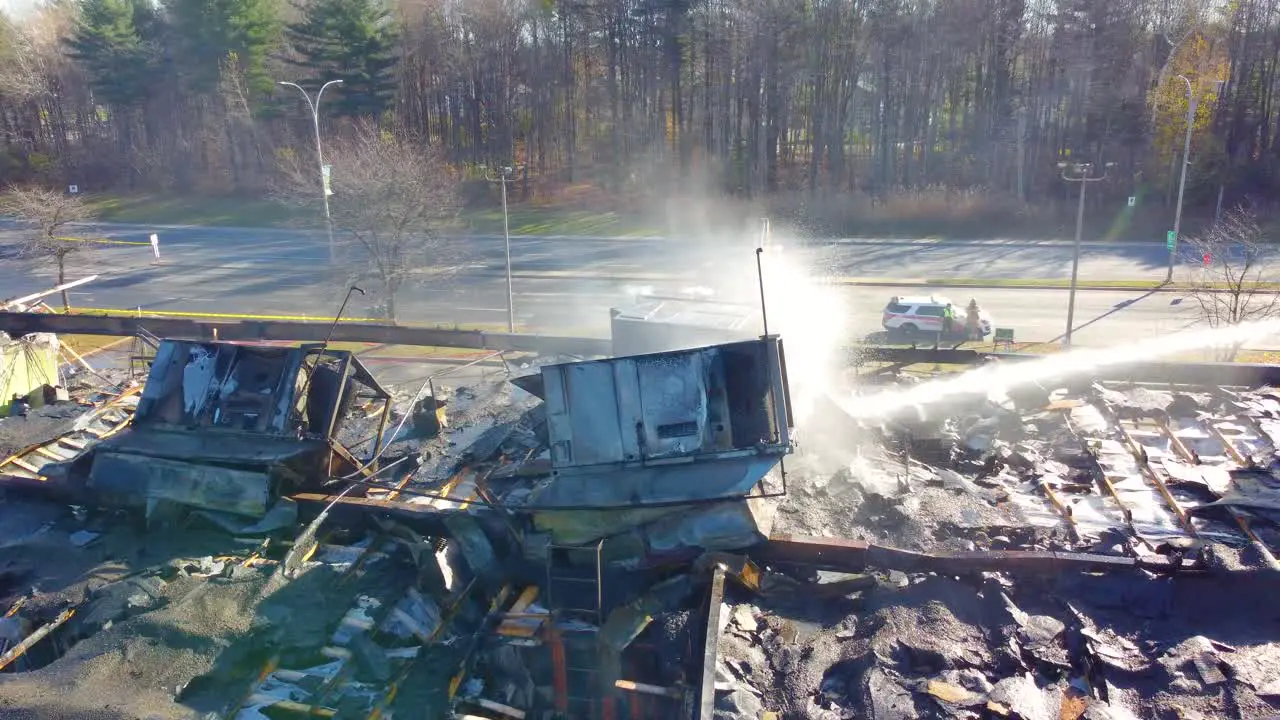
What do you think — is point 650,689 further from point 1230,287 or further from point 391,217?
point 391,217

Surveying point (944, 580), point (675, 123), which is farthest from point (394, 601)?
point (675, 123)

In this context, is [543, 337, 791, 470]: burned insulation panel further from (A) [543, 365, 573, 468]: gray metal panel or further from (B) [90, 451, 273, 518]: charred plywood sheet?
(B) [90, 451, 273, 518]: charred plywood sheet

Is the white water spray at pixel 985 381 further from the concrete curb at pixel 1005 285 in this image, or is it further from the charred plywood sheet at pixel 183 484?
the concrete curb at pixel 1005 285

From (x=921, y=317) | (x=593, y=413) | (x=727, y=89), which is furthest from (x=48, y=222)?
(x=727, y=89)

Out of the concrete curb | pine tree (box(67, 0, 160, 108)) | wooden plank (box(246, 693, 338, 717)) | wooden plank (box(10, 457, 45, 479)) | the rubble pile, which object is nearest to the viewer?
wooden plank (box(246, 693, 338, 717))

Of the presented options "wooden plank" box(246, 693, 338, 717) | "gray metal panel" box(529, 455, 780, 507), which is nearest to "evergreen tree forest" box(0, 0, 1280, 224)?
"gray metal panel" box(529, 455, 780, 507)

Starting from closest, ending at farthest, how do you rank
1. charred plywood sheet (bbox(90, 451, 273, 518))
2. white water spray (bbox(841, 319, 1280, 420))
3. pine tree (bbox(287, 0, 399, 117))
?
charred plywood sheet (bbox(90, 451, 273, 518)) < white water spray (bbox(841, 319, 1280, 420)) < pine tree (bbox(287, 0, 399, 117))

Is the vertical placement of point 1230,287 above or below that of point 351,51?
below
